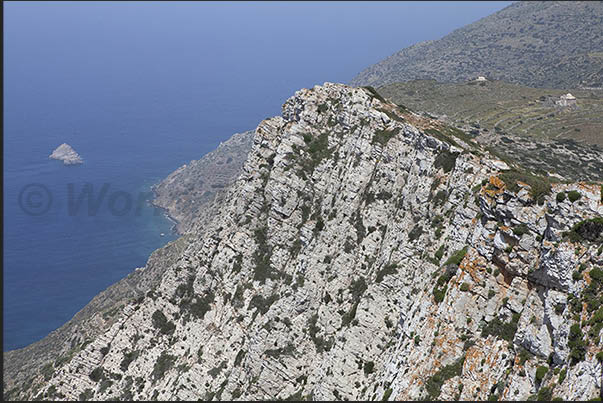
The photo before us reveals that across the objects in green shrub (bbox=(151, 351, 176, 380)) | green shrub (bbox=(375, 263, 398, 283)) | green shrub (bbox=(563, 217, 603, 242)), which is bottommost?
green shrub (bbox=(151, 351, 176, 380))

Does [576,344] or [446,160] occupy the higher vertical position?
[446,160]

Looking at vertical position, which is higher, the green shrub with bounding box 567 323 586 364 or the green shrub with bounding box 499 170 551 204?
the green shrub with bounding box 499 170 551 204

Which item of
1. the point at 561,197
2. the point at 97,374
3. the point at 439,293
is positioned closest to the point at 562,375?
the point at 561,197

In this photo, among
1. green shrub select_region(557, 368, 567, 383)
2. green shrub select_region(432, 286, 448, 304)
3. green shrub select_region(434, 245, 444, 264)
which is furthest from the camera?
green shrub select_region(434, 245, 444, 264)

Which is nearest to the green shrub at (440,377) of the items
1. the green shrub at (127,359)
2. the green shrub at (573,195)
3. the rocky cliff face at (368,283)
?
the rocky cliff face at (368,283)

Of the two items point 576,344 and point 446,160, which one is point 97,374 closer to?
point 446,160

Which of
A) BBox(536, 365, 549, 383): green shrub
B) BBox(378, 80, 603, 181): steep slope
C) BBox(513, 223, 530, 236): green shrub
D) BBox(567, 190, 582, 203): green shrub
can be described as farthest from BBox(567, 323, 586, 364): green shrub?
BBox(378, 80, 603, 181): steep slope

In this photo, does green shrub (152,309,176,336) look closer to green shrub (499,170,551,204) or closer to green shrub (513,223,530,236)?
green shrub (513,223,530,236)

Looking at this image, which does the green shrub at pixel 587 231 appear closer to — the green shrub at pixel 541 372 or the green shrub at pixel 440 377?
the green shrub at pixel 541 372

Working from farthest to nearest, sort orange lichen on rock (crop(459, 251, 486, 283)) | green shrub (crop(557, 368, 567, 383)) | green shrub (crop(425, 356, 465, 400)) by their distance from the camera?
orange lichen on rock (crop(459, 251, 486, 283))
green shrub (crop(425, 356, 465, 400))
green shrub (crop(557, 368, 567, 383))

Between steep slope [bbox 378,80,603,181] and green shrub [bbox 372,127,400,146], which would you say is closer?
green shrub [bbox 372,127,400,146]
